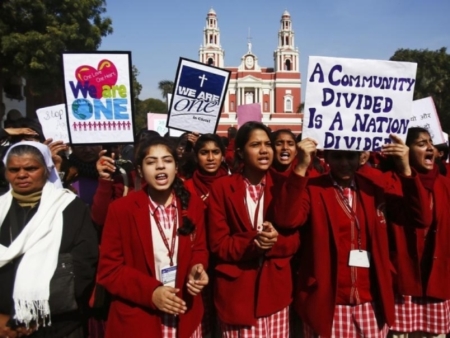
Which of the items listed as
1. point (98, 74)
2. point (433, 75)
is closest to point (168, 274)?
point (98, 74)

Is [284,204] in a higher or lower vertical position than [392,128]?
lower

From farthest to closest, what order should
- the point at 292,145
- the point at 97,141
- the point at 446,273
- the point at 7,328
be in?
the point at 292,145
the point at 97,141
the point at 446,273
the point at 7,328

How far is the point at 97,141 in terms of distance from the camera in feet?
12.1

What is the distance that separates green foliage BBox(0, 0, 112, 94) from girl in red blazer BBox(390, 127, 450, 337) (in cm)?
1576

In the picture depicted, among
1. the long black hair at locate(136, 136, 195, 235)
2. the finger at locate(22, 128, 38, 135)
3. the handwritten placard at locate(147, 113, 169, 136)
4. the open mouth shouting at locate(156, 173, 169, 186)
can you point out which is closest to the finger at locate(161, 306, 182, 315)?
the long black hair at locate(136, 136, 195, 235)

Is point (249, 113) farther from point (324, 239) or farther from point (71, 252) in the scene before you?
point (71, 252)

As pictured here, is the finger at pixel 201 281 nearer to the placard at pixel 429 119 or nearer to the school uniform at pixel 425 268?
the school uniform at pixel 425 268

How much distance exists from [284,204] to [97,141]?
169 centimetres

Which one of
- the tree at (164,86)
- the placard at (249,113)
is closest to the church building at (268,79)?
the tree at (164,86)

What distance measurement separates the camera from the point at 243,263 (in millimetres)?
2918

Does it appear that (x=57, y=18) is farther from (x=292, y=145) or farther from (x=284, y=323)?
(x=284, y=323)

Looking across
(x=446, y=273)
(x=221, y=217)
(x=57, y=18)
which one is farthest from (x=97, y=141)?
(x=57, y=18)

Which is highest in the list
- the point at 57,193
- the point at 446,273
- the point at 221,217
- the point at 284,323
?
the point at 57,193

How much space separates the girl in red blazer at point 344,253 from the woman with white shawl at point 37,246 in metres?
1.17
